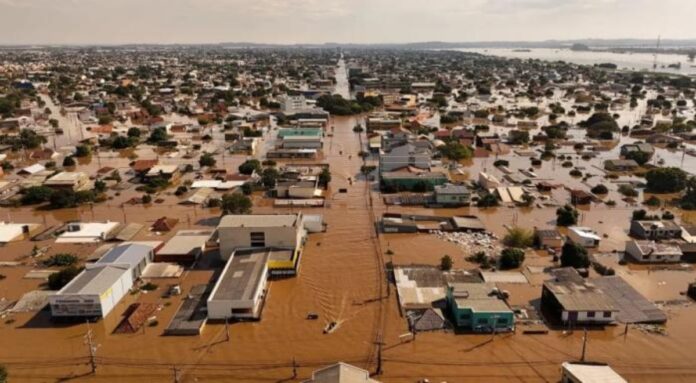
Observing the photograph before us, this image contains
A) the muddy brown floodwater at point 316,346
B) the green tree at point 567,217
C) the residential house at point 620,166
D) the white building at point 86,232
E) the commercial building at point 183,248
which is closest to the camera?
the muddy brown floodwater at point 316,346

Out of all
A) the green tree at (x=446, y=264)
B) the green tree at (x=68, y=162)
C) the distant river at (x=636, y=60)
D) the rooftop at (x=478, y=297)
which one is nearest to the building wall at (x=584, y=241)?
the green tree at (x=446, y=264)

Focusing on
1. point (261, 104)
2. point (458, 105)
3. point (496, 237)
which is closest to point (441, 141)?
point (496, 237)

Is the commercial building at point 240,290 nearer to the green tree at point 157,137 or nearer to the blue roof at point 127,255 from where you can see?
the blue roof at point 127,255

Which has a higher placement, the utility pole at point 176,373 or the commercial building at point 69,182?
the commercial building at point 69,182

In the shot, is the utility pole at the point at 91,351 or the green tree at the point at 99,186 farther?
the green tree at the point at 99,186

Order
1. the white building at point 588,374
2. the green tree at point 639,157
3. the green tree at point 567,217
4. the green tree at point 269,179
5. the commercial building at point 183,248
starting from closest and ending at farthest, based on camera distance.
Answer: the white building at point 588,374 → the commercial building at point 183,248 → the green tree at point 567,217 → the green tree at point 269,179 → the green tree at point 639,157

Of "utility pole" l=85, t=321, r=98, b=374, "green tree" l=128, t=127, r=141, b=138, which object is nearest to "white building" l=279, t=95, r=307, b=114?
"green tree" l=128, t=127, r=141, b=138
